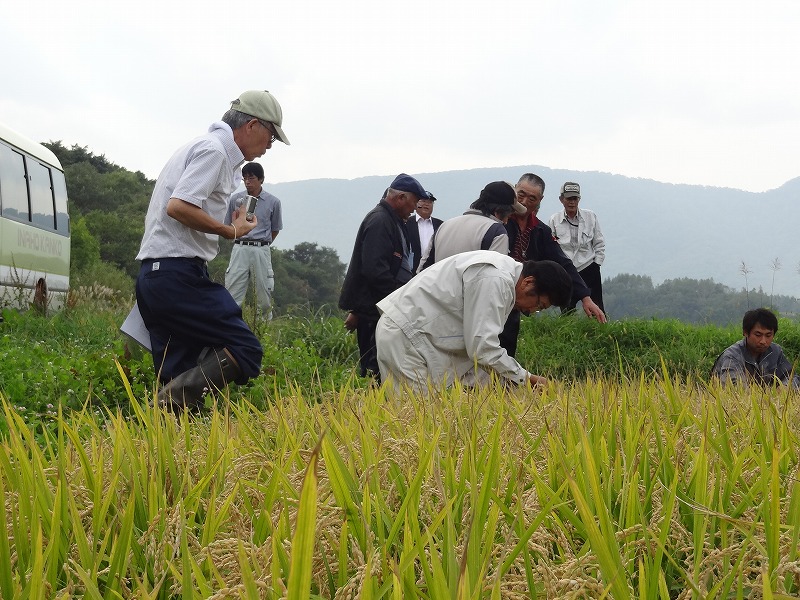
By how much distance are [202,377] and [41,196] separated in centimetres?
1004

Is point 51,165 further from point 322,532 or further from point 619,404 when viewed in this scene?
point 322,532

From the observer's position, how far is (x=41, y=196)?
44.1ft

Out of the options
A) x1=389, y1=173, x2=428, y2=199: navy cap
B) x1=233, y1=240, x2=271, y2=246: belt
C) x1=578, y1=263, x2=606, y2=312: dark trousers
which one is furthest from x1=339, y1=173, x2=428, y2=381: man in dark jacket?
x1=233, y1=240, x2=271, y2=246: belt

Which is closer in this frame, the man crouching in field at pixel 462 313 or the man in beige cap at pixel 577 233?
the man crouching in field at pixel 462 313

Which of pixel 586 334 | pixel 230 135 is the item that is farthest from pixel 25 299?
pixel 230 135

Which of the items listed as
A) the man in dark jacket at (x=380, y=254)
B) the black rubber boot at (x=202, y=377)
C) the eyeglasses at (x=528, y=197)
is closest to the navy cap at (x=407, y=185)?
the man in dark jacket at (x=380, y=254)

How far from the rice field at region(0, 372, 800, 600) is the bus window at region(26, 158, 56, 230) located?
430 inches

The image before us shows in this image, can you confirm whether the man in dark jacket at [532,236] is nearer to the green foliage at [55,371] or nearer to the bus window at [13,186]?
the green foliage at [55,371]

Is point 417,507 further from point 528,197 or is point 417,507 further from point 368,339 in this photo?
point 528,197

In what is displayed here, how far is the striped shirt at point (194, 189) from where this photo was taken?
4332mm

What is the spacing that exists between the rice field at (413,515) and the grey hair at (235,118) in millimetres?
2024

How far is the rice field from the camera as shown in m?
1.48

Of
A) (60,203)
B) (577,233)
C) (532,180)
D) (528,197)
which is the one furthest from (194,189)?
(60,203)

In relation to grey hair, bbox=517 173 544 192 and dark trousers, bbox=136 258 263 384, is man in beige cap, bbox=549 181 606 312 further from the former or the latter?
dark trousers, bbox=136 258 263 384
